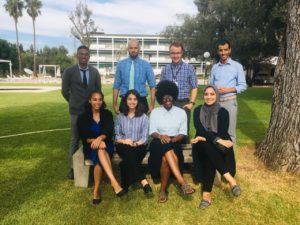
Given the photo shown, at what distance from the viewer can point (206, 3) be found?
33.3 meters

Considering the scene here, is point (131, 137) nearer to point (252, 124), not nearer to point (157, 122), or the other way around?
point (157, 122)

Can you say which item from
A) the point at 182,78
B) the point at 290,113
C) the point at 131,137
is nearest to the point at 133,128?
the point at 131,137

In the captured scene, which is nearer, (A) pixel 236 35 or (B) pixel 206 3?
(A) pixel 236 35

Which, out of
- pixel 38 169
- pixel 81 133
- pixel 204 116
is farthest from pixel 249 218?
pixel 38 169

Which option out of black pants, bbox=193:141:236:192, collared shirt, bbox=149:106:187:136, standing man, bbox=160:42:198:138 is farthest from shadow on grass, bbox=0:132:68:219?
standing man, bbox=160:42:198:138

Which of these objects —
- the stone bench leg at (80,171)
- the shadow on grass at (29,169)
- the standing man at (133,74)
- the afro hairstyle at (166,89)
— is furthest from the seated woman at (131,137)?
the shadow on grass at (29,169)

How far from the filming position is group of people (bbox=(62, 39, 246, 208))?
4617mm

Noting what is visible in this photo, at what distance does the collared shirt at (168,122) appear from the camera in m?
4.99

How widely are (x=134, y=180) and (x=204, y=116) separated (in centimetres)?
144

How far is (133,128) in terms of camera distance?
4.98m

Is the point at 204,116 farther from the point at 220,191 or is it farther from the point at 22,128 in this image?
the point at 22,128

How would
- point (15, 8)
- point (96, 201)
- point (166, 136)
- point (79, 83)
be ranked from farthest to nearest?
point (15, 8)
point (79, 83)
point (166, 136)
point (96, 201)

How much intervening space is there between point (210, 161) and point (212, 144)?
0.88ft

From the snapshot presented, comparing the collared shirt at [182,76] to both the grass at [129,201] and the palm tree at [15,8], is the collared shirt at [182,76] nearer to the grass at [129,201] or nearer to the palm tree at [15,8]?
the grass at [129,201]
